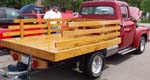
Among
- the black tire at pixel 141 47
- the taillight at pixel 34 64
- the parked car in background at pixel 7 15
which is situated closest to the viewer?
the taillight at pixel 34 64

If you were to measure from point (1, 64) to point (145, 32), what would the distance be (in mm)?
5102

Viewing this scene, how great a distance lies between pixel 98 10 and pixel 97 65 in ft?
7.74

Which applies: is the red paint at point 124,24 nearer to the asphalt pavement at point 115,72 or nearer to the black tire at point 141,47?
the black tire at point 141,47

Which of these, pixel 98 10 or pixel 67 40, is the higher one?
pixel 98 10

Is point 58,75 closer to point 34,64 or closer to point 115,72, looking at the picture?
point 34,64

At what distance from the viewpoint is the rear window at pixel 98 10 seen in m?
7.57

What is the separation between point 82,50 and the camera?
5102mm

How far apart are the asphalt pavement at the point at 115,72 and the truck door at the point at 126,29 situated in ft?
1.80

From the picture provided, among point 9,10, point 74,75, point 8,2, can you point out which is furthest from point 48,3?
point 74,75

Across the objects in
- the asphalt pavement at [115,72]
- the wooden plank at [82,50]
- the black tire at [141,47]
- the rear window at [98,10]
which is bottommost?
the asphalt pavement at [115,72]

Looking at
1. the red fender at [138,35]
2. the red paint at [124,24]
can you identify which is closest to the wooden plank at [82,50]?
the red paint at [124,24]

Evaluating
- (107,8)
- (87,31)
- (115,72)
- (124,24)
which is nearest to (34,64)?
(87,31)

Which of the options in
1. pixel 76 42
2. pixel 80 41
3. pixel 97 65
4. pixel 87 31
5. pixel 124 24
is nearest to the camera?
pixel 76 42

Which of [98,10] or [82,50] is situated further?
[98,10]
